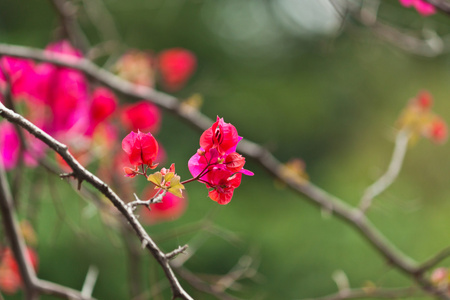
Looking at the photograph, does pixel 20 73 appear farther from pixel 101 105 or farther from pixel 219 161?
pixel 219 161

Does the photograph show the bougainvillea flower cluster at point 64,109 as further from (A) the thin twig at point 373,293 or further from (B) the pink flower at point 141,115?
(A) the thin twig at point 373,293

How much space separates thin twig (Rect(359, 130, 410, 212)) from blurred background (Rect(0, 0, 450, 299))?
1423 millimetres

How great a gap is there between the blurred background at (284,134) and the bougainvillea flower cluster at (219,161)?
206 centimetres

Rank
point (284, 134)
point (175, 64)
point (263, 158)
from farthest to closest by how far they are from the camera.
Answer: point (284, 134)
point (175, 64)
point (263, 158)

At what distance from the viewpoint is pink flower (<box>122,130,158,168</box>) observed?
1.30ft

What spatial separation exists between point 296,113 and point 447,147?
0.97 m

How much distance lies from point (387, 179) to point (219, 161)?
66 centimetres

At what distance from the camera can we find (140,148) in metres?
0.40

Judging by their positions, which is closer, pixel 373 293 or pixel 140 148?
pixel 140 148

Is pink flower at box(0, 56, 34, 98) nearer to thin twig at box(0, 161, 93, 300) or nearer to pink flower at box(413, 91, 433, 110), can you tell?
thin twig at box(0, 161, 93, 300)

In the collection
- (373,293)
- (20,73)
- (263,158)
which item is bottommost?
(373,293)

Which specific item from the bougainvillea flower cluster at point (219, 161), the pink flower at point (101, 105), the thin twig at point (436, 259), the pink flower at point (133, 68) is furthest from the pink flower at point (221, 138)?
the pink flower at point (133, 68)

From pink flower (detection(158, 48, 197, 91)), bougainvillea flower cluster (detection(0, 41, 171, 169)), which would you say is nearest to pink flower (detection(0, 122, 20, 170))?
bougainvillea flower cluster (detection(0, 41, 171, 169))

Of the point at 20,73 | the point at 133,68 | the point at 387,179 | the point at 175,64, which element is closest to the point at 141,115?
the point at 133,68
